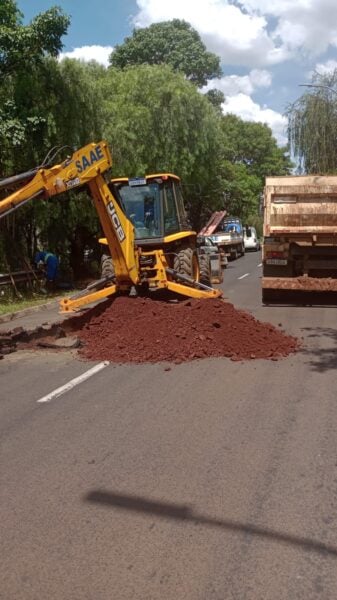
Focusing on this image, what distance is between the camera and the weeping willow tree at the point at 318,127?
114 feet

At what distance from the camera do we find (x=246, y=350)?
9000 millimetres

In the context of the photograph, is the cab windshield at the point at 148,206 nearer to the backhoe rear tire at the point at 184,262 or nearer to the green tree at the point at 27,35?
the backhoe rear tire at the point at 184,262

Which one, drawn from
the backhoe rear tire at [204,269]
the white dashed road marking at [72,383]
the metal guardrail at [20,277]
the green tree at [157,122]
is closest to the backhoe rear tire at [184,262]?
the backhoe rear tire at [204,269]

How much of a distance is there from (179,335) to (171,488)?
5038mm

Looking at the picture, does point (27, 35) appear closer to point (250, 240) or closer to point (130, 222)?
point (130, 222)

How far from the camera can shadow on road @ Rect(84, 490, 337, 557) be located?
11.9 ft

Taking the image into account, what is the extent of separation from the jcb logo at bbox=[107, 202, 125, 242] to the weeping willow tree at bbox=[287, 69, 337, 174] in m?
26.2

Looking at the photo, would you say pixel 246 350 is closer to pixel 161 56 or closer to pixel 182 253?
pixel 182 253

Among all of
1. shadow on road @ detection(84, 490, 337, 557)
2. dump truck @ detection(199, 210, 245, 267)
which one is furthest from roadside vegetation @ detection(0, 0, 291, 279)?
shadow on road @ detection(84, 490, 337, 557)

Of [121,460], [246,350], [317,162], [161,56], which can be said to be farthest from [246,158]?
[121,460]

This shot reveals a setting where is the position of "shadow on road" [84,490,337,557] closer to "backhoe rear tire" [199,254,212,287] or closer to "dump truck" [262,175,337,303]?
"dump truck" [262,175,337,303]

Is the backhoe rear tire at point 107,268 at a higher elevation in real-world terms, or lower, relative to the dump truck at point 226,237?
higher

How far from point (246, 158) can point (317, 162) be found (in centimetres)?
3127

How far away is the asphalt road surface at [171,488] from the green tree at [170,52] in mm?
54116
